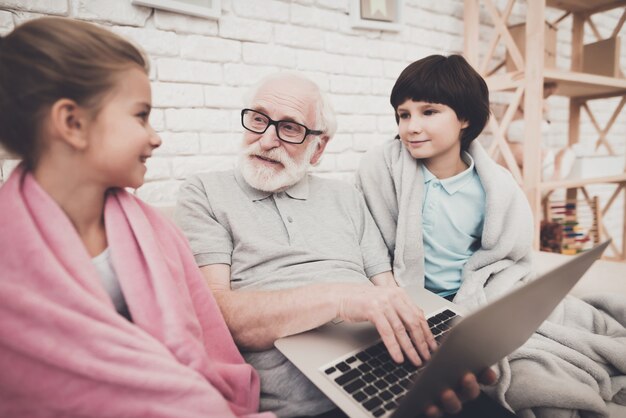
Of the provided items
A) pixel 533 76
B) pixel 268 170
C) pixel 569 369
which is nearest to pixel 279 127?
pixel 268 170

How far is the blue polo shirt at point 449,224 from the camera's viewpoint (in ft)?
4.45

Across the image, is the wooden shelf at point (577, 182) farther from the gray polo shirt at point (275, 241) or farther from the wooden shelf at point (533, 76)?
the gray polo shirt at point (275, 241)

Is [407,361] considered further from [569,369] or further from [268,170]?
[268,170]

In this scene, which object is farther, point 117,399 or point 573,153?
point 573,153

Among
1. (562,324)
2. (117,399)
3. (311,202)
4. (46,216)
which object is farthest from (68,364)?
(562,324)

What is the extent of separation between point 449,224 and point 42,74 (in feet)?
4.13

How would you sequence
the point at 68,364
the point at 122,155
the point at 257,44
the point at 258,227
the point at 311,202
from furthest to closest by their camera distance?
1. the point at 257,44
2. the point at 311,202
3. the point at 258,227
4. the point at 122,155
5. the point at 68,364

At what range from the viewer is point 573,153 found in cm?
208

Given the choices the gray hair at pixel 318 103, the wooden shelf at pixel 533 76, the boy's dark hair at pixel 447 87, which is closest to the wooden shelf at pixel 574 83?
→ the wooden shelf at pixel 533 76

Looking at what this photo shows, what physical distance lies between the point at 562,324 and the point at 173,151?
1.43m

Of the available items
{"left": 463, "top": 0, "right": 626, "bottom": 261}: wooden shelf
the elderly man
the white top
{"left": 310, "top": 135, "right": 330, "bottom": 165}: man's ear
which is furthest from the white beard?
{"left": 463, "top": 0, "right": 626, "bottom": 261}: wooden shelf

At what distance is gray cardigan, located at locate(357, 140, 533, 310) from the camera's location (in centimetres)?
125

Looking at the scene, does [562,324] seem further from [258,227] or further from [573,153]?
[573,153]

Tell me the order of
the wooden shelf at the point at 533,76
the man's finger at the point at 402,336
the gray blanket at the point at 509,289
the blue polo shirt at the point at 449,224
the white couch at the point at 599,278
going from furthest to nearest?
the wooden shelf at the point at 533,76 < the blue polo shirt at the point at 449,224 < the white couch at the point at 599,278 < the gray blanket at the point at 509,289 < the man's finger at the point at 402,336
